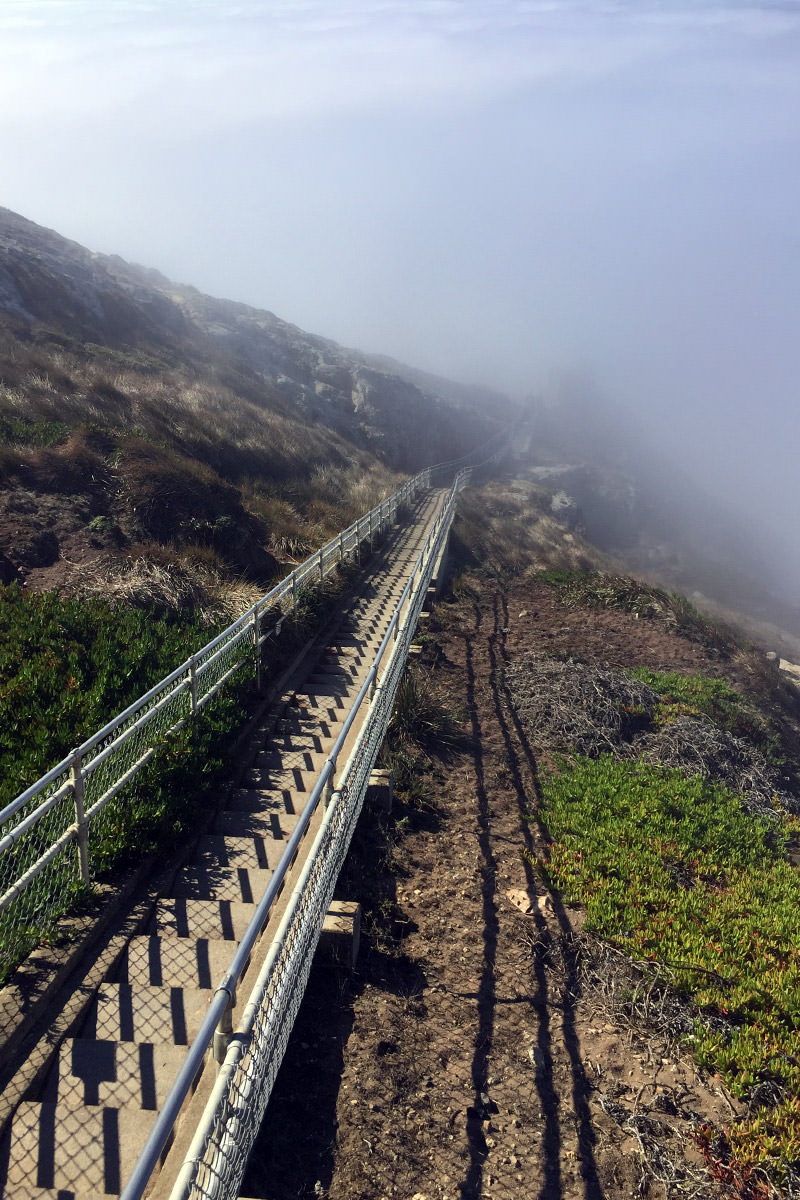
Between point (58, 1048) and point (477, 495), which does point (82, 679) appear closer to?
point (58, 1048)

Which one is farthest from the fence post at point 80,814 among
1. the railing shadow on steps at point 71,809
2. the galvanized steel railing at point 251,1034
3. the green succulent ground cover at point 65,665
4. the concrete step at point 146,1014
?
the galvanized steel railing at point 251,1034

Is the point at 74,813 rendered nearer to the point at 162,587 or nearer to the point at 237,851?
the point at 237,851

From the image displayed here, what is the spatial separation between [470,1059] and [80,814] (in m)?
3.49

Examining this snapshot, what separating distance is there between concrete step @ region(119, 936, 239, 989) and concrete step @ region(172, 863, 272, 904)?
1.77ft

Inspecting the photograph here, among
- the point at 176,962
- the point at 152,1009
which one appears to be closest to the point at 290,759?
the point at 176,962

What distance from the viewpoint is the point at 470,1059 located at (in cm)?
496

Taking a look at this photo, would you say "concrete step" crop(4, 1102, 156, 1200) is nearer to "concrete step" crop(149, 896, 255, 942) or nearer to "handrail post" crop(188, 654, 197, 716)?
"concrete step" crop(149, 896, 255, 942)

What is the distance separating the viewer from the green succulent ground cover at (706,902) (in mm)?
4926

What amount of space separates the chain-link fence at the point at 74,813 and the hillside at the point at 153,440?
410 centimetres

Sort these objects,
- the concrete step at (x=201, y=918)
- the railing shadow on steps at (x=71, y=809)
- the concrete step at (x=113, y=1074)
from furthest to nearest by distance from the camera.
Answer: the concrete step at (x=201, y=918), the railing shadow on steps at (x=71, y=809), the concrete step at (x=113, y=1074)

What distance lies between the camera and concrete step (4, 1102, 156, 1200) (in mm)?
3066

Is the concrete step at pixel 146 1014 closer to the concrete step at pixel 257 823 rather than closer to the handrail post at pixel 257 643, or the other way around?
the concrete step at pixel 257 823

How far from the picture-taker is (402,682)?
11000mm

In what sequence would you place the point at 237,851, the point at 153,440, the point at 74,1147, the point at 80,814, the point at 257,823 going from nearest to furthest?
the point at 74,1147 < the point at 80,814 < the point at 237,851 < the point at 257,823 < the point at 153,440
